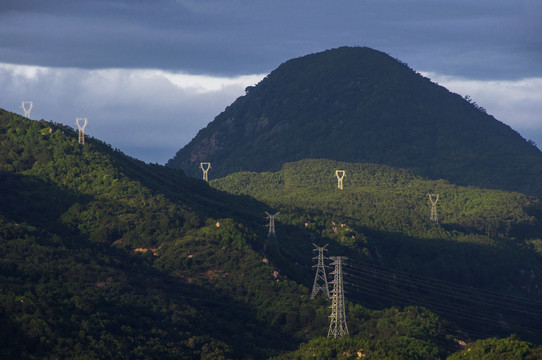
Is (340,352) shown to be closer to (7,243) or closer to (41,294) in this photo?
(41,294)

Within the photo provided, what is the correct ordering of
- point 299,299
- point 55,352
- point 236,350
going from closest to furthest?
point 55,352
point 236,350
point 299,299

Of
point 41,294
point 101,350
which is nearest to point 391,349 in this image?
point 101,350

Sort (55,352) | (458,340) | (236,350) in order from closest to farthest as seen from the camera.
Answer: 1. (55,352)
2. (236,350)
3. (458,340)

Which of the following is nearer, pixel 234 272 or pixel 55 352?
pixel 55 352

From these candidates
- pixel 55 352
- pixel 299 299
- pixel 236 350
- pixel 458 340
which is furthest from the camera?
pixel 299 299

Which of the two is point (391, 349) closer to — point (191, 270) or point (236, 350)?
point (236, 350)

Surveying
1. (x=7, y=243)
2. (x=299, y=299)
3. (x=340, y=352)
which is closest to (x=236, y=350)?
(x=340, y=352)
